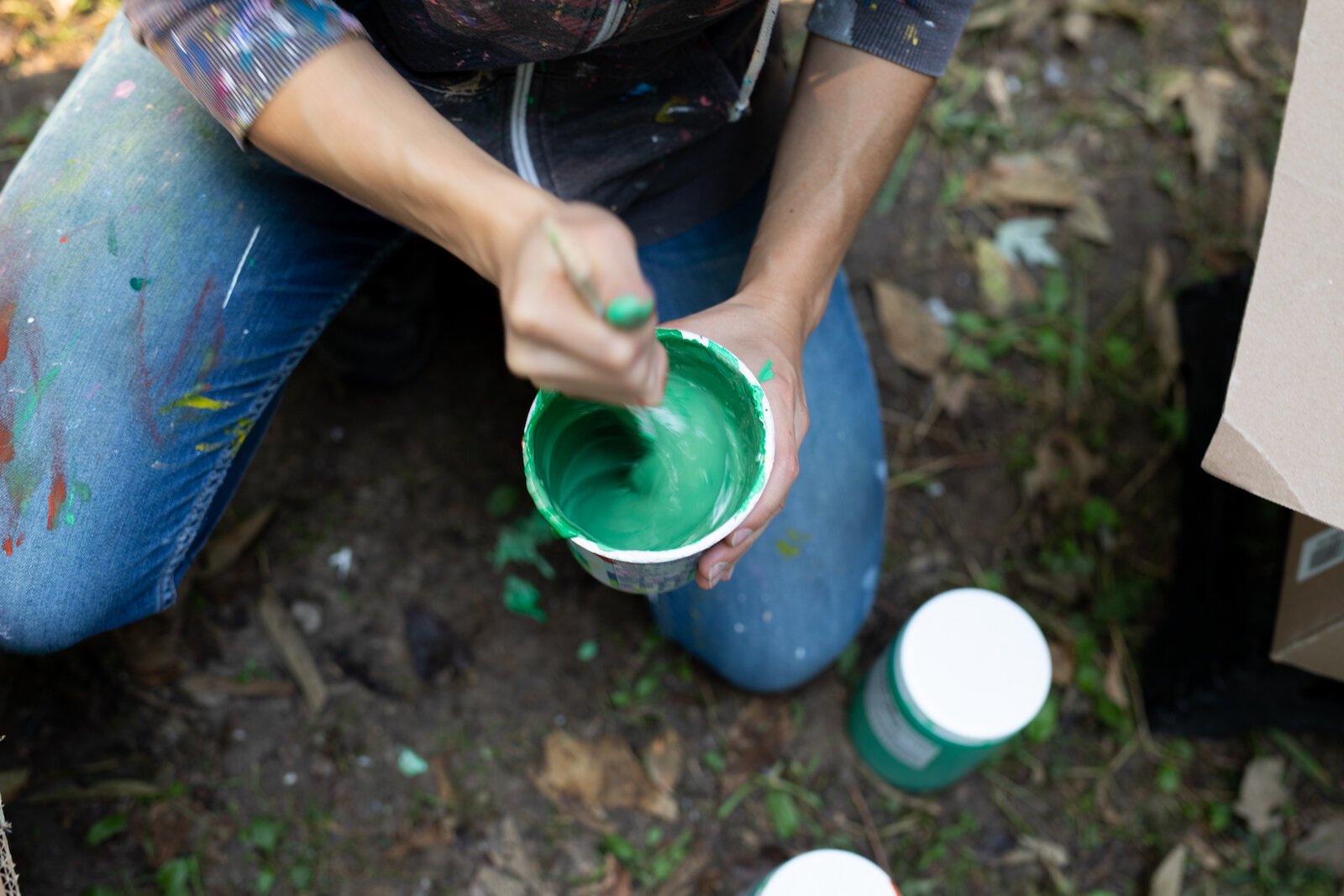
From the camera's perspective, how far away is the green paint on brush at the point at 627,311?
70 cm

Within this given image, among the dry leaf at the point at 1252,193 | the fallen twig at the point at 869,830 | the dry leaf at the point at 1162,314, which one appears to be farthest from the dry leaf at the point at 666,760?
the dry leaf at the point at 1252,193

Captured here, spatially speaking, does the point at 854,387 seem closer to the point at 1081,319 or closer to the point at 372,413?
the point at 1081,319

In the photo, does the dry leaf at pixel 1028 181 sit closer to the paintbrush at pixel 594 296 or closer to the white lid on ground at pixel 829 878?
the white lid on ground at pixel 829 878

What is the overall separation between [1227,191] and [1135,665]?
1280 millimetres

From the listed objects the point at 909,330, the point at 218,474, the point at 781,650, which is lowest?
the point at 781,650

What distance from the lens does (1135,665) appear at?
1.90m

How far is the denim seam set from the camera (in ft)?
4.42

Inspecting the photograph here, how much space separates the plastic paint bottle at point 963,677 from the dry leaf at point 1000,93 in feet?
4.75

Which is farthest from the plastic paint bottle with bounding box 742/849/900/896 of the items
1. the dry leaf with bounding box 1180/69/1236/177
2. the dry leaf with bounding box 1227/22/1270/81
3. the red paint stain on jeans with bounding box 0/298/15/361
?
the dry leaf with bounding box 1227/22/1270/81

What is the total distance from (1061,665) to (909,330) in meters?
0.81

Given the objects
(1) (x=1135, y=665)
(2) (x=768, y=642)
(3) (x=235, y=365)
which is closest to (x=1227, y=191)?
(1) (x=1135, y=665)

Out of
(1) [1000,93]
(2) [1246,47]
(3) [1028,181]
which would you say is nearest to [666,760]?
(3) [1028,181]

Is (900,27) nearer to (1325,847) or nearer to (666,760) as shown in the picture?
→ (666,760)

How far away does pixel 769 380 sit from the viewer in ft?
3.71
